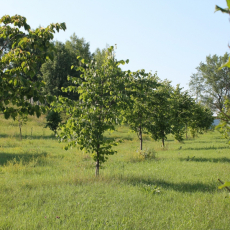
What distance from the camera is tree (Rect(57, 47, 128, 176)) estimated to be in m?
8.61

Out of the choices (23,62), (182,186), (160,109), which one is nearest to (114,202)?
(182,186)

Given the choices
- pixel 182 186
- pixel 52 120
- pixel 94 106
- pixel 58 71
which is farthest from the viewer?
pixel 58 71

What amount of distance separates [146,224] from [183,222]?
82cm

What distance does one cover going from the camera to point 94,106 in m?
8.67

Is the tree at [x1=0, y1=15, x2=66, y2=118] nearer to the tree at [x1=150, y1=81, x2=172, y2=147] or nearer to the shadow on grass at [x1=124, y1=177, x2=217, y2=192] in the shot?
the shadow on grass at [x1=124, y1=177, x2=217, y2=192]

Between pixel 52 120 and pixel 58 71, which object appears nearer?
pixel 52 120

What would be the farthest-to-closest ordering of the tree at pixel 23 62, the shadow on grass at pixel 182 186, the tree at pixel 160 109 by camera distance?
1. the tree at pixel 160 109
2. the shadow on grass at pixel 182 186
3. the tree at pixel 23 62

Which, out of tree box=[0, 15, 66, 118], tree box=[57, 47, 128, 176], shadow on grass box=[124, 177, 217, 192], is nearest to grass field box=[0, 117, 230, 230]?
shadow on grass box=[124, 177, 217, 192]

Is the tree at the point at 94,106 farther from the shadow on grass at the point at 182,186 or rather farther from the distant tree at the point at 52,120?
the distant tree at the point at 52,120

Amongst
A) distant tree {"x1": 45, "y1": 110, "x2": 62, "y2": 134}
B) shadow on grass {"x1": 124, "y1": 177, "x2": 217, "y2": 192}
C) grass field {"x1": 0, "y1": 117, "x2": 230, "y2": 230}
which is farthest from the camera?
distant tree {"x1": 45, "y1": 110, "x2": 62, "y2": 134}

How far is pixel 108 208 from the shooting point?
5.56 m

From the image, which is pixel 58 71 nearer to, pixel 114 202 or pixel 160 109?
pixel 160 109

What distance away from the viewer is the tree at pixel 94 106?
8.61 meters

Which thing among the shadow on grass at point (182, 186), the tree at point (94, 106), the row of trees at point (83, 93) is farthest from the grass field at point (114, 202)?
the row of trees at point (83, 93)
